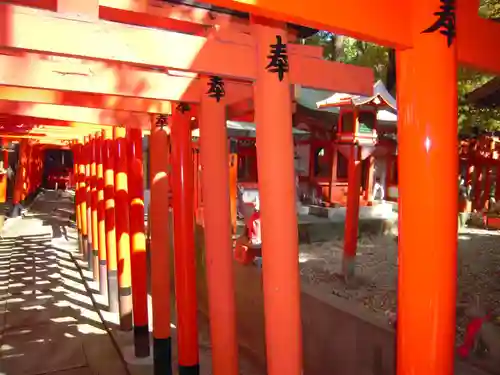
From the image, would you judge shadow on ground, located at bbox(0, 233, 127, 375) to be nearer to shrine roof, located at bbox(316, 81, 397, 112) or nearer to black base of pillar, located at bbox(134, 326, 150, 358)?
black base of pillar, located at bbox(134, 326, 150, 358)

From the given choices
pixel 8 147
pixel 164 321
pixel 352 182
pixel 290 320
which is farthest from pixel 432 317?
pixel 8 147

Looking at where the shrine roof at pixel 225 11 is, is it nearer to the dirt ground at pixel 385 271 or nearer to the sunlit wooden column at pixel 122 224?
the dirt ground at pixel 385 271

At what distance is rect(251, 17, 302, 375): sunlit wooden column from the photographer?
2.02m

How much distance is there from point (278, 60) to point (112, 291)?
628cm

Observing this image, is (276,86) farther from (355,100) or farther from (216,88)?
(355,100)

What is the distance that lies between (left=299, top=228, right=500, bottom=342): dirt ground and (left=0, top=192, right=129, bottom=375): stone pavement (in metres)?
3.21

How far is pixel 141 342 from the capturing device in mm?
5449

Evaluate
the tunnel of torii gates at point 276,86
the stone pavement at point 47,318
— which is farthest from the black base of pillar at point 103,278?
the tunnel of torii gates at point 276,86

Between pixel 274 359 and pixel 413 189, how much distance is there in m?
1.04

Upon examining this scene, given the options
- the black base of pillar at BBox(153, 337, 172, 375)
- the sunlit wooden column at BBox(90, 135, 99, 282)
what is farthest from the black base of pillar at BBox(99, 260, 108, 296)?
the black base of pillar at BBox(153, 337, 172, 375)

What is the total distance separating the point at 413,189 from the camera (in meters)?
1.63

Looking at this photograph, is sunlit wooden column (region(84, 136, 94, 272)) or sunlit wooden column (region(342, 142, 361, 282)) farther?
sunlit wooden column (region(84, 136, 94, 272))

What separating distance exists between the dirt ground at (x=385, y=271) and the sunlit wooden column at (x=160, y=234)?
2.48 meters

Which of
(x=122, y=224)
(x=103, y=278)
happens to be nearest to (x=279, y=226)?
(x=122, y=224)
